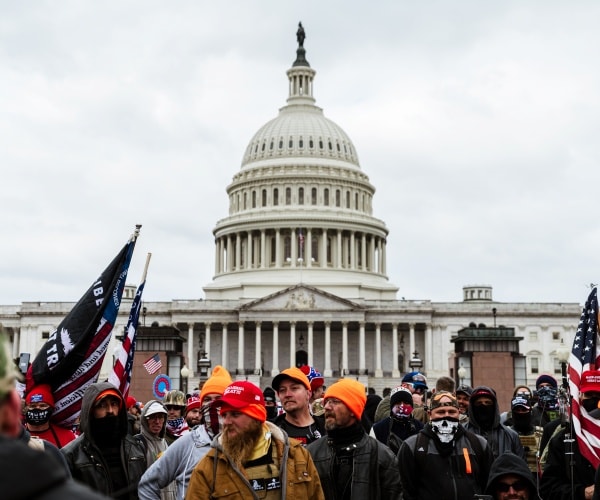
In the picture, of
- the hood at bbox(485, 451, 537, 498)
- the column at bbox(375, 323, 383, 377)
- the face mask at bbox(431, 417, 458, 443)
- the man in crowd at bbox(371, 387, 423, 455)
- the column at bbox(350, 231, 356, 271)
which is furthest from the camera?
the column at bbox(350, 231, 356, 271)

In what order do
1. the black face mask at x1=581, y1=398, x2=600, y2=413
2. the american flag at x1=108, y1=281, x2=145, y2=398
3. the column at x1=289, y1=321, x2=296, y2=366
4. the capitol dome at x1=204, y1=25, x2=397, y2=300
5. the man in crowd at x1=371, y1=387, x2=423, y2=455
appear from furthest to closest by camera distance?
the capitol dome at x1=204, y1=25, x2=397, y2=300
the column at x1=289, y1=321, x2=296, y2=366
the american flag at x1=108, y1=281, x2=145, y2=398
the man in crowd at x1=371, y1=387, x2=423, y2=455
the black face mask at x1=581, y1=398, x2=600, y2=413

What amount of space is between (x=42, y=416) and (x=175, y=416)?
138 inches

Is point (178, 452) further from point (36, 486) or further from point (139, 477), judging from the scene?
point (36, 486)

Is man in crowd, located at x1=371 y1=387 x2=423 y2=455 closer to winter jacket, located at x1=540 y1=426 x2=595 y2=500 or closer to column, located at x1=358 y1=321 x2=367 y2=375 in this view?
winter jacket, located at x1=540 y1=426 x2=595 y2=500

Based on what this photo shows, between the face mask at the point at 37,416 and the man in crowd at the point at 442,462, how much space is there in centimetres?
355

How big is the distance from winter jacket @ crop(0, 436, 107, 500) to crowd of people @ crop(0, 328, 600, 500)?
3.30 metres

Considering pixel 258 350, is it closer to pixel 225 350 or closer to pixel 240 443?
pixel 225 350

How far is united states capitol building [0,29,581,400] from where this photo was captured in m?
104

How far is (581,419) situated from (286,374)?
3018mm

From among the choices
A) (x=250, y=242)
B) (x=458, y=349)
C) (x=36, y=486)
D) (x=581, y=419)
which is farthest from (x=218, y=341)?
(x=36, y=486)

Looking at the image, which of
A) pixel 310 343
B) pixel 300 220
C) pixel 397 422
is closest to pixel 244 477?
pixel 397 422

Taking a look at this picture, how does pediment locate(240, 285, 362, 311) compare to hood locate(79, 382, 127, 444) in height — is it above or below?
above

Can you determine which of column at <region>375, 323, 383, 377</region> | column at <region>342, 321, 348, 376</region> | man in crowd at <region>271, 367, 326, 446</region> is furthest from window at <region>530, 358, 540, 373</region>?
man in crowd at <region>271, 367, 326, 446</region>

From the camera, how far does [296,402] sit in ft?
31.7
